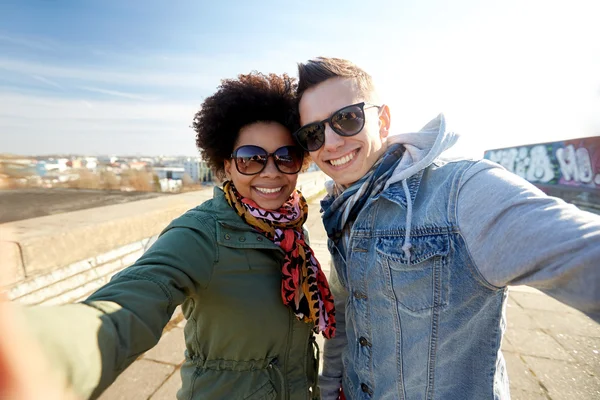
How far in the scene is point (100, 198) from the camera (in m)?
5.89

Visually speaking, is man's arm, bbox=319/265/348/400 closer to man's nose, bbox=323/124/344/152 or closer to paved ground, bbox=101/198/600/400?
man's nose, bbox=323/124/344/152

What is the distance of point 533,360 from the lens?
273cm

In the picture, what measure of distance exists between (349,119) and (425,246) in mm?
700

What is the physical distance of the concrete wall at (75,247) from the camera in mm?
2002

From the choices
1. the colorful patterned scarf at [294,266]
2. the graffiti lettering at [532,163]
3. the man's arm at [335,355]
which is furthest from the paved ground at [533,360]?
the graffiti lettering at [532,163]

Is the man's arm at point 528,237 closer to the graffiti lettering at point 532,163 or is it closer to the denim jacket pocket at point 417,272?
the denim jacket pocket at point 417,272

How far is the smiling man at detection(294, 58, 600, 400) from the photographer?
793mm

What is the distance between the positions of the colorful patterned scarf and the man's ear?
0.66 meters

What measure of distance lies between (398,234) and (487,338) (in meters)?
0.49

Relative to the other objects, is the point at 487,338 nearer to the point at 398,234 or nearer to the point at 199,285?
the point at 398,234

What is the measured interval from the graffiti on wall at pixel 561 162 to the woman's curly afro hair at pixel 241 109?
9635 millimetres

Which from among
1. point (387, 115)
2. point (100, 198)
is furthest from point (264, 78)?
point (100, 198)

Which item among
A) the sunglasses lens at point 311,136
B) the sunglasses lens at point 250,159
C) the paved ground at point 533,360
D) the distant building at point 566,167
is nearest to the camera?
the sunglasses lens at point 311,136

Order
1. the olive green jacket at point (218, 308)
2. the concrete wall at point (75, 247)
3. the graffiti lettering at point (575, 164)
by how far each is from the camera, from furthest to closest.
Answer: the graffiti lettering at point (575, 164) → the concrete wall at point (75, 247) → the olive green jacket at point (218, 308)
